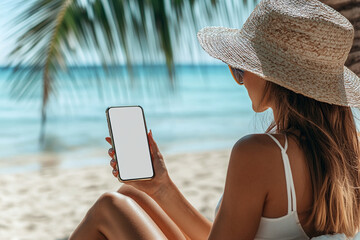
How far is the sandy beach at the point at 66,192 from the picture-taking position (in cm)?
348

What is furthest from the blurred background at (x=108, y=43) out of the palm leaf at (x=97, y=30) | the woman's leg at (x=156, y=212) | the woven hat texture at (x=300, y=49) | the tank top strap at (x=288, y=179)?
the tank top strap at (x=288, y=179)

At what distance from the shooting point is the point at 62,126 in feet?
39.0

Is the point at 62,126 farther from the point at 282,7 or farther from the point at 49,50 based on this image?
the point at 282,7

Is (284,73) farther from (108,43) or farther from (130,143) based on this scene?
(108,43)

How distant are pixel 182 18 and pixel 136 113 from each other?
935 millimetres

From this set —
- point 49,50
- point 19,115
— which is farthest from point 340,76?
point 19,115

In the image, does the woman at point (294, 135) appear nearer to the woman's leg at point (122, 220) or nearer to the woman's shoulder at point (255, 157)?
the woman's shoulder at point (255, 157)

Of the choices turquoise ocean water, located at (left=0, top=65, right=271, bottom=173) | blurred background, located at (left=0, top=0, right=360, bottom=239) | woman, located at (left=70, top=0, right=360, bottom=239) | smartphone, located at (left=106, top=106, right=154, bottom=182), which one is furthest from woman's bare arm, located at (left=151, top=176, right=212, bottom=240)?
turquoise ocean water, located at (left=0, top=65, right=271, bottom=173)

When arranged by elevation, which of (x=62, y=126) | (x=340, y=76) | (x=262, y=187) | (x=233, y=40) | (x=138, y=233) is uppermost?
(x=233, y=40)

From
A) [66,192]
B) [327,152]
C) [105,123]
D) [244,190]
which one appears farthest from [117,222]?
[105,123]

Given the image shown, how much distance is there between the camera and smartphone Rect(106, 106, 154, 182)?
1521 millimetres

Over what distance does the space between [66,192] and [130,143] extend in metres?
3.11

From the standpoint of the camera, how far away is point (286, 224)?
3.90 ft

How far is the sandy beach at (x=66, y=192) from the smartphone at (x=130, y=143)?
1.94m
